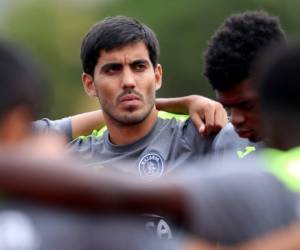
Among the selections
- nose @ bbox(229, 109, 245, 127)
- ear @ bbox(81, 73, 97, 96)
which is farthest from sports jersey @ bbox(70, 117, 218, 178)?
nose @ bbox(229, 109, 245, 127)

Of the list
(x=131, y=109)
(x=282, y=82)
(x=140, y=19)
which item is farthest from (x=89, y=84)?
(x=140, y=19)

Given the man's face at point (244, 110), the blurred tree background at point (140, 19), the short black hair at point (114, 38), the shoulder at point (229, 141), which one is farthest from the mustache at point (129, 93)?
the blurred tree background at point (140, 19)

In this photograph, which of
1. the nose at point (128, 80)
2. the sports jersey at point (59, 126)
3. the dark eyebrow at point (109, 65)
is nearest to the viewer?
the nose at point (128, 80)

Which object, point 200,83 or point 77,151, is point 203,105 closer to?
point 77,151

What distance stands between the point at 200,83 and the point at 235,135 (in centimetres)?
3232

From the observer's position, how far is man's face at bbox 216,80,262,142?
6.21 metres

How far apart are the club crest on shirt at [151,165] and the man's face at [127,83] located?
0.22 meters

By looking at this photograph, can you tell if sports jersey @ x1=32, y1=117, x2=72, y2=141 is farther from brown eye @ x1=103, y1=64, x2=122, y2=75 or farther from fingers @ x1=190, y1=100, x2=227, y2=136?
fingers @ x1=190, y1=100, x2=227, y2=136

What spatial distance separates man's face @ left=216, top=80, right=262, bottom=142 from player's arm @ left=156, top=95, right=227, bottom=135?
2.91 feet

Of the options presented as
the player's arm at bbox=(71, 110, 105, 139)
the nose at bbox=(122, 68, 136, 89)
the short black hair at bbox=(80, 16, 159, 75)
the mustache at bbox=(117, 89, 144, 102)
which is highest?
the short black hair at bbox=(80, 16, 159, 75)

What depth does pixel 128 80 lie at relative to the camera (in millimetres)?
7387

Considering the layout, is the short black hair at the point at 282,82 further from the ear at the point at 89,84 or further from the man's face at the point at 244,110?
the ear at the point at 89,84

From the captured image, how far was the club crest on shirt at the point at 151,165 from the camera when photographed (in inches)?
281

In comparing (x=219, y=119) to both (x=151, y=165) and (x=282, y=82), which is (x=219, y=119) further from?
(x=282, y=82)
